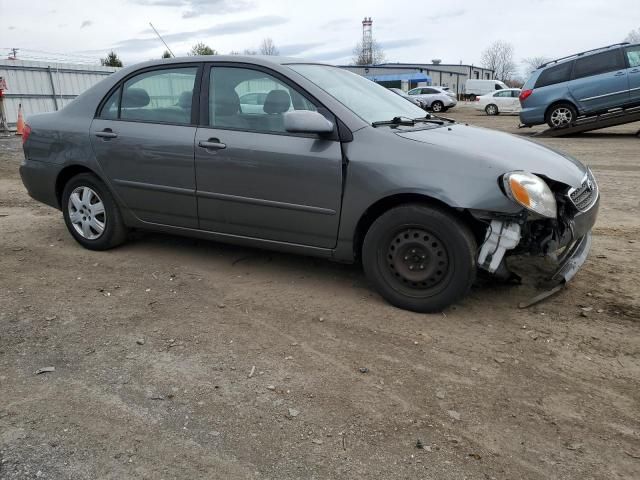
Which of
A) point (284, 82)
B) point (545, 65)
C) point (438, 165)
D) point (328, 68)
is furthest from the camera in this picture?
point (545, 65)

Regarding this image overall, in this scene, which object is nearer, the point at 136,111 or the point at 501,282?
the point at 501,282

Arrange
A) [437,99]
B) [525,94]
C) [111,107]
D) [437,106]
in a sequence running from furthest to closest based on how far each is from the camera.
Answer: [437,106] → [437,99] → [525,94] → [111,107]

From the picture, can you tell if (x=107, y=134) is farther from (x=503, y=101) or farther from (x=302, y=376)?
(x=503, y=101)

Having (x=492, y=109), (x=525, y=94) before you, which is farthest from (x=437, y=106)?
(x=525, y=94)

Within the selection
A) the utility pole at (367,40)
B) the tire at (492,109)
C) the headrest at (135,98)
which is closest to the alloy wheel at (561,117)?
the headrest at (135,98)

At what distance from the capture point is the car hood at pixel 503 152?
3547mm

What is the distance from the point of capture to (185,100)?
14.7 ft

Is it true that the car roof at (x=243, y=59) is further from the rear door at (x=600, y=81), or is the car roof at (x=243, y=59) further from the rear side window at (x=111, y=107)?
the rear door at (x=600, y=81)

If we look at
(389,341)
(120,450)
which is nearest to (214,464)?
(120,450)

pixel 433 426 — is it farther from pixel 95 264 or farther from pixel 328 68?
pixel 95 264

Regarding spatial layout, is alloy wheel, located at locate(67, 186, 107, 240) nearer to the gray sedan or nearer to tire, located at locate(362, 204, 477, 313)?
the gray sedan

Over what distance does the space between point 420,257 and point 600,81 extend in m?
12.6

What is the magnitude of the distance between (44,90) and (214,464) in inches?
804

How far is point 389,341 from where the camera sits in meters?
3.42
